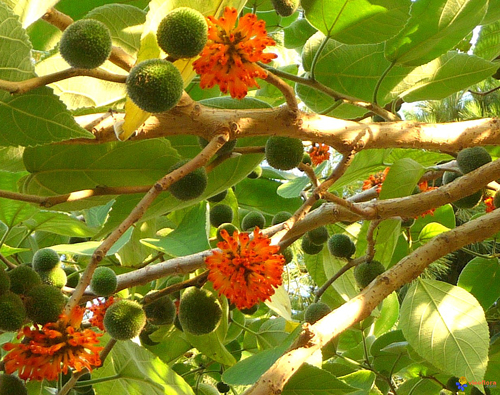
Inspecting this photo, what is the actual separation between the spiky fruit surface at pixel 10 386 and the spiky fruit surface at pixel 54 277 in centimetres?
30

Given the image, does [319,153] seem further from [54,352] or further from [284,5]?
[54,352]

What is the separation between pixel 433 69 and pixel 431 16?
13.0 inches

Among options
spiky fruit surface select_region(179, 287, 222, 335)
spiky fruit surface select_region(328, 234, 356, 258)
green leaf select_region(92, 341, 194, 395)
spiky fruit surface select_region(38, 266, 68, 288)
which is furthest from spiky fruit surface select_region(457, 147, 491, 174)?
spiky fruit surface select_region(38, 266, 68, 288)

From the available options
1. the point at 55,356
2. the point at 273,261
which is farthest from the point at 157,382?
the point at 55,356

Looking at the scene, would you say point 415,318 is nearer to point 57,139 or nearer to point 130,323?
point 130,323

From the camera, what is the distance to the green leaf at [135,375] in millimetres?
Result: 2023

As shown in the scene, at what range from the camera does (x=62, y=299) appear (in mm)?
1314

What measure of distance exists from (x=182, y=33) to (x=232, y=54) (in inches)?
7.8

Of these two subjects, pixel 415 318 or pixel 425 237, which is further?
pixel 425 237

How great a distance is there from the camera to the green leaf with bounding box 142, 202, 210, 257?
1.96 meters

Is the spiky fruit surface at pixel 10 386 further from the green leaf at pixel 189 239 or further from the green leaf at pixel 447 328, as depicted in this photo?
the green leaf at pixel 447 328

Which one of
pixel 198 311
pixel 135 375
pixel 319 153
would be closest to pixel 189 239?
pixel 198 311

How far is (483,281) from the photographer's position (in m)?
2.73

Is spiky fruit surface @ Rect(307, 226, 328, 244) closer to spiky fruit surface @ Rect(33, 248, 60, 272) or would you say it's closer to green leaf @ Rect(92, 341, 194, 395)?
green leaf @ Rect(92, 341, 194, 395)
